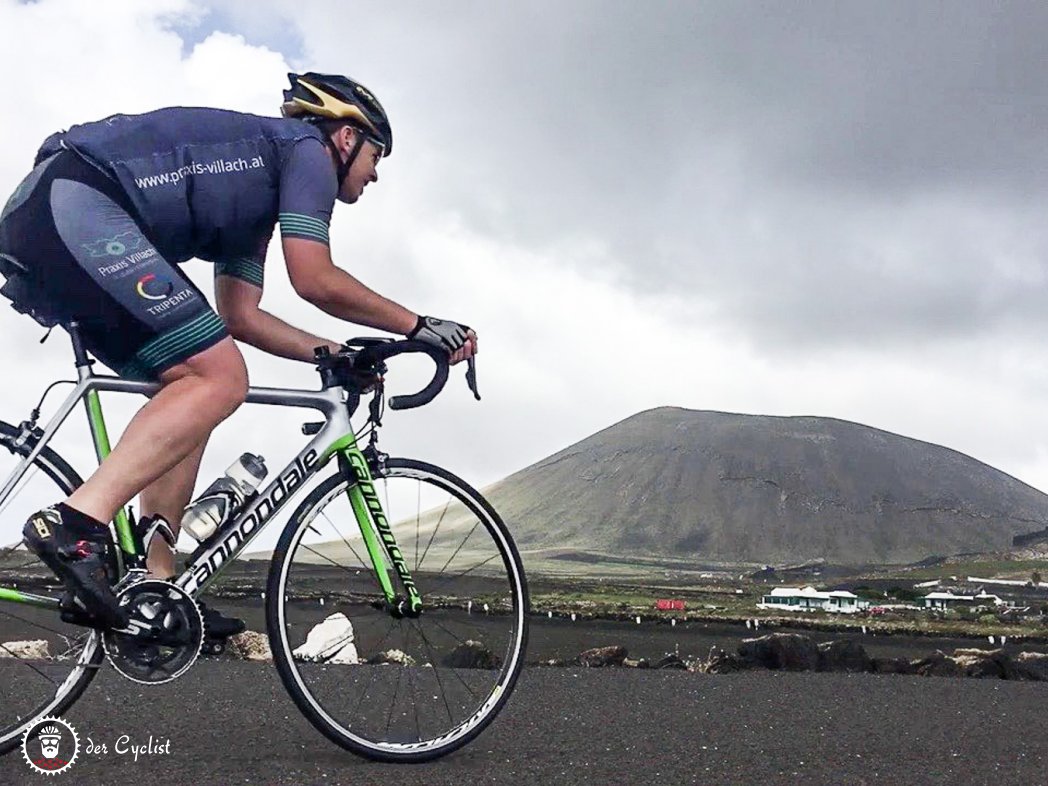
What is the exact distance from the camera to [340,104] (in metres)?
4.27

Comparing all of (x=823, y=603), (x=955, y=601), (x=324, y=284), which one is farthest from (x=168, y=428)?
(x=955, y=601)

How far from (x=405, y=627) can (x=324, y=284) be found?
1517mm

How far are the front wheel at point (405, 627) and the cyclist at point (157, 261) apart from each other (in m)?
0.30

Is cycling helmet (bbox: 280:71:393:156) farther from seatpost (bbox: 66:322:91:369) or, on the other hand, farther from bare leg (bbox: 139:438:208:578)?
bare leg (bbox: 139:438:208:578)

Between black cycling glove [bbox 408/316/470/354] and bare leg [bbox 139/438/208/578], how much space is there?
93 cm

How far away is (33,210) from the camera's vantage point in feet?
12.9

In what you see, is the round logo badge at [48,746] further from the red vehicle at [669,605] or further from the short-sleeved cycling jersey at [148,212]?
the red vehicle at [669,605]

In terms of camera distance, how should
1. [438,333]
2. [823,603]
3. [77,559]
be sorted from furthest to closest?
[823,603], [438,333], [77,559]

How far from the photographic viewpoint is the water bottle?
416cm

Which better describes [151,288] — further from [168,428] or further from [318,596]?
[318,596]

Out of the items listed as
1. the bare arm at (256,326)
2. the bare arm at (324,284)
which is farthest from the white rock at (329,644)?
the bare arm at (324,284)

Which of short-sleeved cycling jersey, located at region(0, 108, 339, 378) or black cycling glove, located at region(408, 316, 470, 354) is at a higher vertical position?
short-sleeved cycling jersey, located at region(0, 108, 339, 378)

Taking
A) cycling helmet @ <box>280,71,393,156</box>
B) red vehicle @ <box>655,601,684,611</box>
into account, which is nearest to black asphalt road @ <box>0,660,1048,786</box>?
cycling helmet @ <box>280,71,393,156</box>

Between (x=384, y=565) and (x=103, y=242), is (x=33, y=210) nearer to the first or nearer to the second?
(x=103, y=242)
